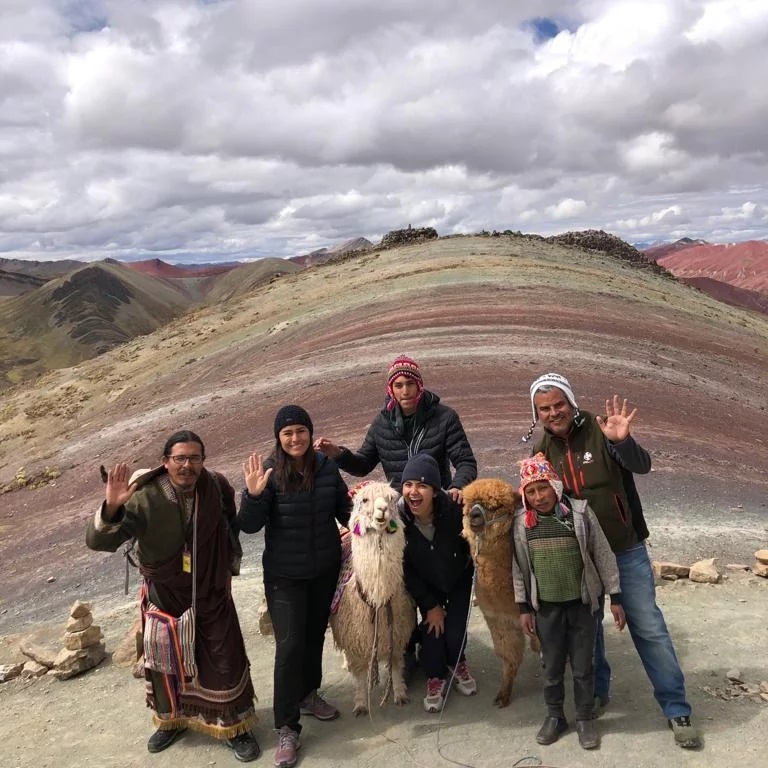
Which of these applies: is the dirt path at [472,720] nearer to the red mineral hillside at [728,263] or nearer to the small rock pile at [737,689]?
the small rock pile at [737,689]

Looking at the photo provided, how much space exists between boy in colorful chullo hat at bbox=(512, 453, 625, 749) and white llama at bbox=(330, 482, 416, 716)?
2.52ft

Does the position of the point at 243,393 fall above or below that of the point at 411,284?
below

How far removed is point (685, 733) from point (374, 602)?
1.89m

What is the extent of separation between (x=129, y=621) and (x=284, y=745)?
347 centimetres

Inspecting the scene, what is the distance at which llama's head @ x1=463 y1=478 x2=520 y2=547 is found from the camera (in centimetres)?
390

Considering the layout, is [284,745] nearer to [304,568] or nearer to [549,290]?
[304,568]

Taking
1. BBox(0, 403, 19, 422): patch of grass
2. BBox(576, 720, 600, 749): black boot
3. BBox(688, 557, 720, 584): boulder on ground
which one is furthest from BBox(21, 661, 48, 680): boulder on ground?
BBox(0, 403, 19, 422): patch of grass

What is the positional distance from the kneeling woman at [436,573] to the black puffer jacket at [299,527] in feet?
1.64

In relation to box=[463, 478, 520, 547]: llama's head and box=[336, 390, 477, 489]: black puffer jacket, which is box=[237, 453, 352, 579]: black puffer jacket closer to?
box=[336, 390, 477, 489]: black puffer jacket

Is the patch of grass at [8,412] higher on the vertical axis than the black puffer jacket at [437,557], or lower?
lower

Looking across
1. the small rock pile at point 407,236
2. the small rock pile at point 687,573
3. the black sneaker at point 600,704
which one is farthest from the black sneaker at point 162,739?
the small rock pile at point 407,236

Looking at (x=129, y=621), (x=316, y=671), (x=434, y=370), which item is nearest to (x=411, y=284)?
(x=434, y=370)

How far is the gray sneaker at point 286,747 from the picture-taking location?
3982 mm

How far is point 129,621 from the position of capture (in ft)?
22.5
